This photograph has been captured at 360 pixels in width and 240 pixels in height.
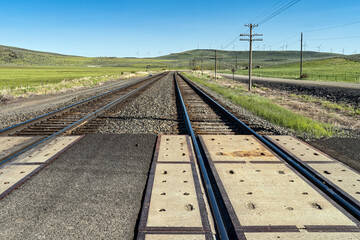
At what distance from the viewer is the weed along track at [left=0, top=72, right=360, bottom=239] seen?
2.96 meters

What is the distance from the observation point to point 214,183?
13.7 feet

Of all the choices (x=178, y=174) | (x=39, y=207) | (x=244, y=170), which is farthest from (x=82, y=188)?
(x=244, y=170)

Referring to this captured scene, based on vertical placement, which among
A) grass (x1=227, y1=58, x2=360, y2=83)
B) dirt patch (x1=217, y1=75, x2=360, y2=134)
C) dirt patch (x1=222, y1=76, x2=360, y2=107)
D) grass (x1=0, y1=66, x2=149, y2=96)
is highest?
grass (x1=227, y1=58, x2=360, y2=83)

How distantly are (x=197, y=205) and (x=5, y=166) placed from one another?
371 cm

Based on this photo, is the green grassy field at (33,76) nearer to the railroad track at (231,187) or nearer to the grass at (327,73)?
the railroad track at (231,187)

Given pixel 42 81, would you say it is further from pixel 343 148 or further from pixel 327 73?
pixel 327 73

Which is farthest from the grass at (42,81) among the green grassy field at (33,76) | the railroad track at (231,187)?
the railroad track at (231,187)

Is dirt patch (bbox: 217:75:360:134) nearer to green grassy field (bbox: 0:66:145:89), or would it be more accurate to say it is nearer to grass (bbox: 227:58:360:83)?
green grassy field (bbox: 0:66:145:89)

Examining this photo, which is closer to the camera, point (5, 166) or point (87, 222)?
point (87, 222)

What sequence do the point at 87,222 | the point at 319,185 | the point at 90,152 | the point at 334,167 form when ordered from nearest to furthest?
the point at 87,222, the point at 319,185, the point at 334,167, the point at 90,152

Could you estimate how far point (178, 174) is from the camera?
441cm

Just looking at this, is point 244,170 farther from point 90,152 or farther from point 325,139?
point 325,139

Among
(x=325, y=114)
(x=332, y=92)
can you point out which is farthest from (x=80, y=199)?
(x=332, y=92)

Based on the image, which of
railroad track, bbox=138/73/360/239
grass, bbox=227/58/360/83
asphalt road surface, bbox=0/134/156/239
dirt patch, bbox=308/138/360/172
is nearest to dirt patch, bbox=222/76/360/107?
grass, bbox=227/58/360/83
